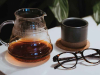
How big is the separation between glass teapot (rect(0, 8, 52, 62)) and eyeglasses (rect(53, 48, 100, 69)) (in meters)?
0.04

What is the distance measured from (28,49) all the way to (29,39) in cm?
4

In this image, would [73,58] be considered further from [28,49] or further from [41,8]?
[41,8]

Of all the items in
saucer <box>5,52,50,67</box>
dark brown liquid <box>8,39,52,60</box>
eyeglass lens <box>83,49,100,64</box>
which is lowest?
eyeglass lens <box>83,49,100,64</box>

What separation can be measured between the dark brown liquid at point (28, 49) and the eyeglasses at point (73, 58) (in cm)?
5

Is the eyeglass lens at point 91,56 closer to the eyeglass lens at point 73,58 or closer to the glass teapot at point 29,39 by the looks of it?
the eyeglass lens at point 73,58

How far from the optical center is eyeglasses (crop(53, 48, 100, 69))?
0.48 meters

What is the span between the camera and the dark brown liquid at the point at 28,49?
46 centimetres

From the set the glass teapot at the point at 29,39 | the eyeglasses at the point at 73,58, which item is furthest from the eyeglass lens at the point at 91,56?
the glass teapot at the point at 29,39

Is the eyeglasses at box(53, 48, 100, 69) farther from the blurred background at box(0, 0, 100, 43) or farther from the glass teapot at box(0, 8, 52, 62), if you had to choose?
the blurred background at box(0, 0, 100, 43)

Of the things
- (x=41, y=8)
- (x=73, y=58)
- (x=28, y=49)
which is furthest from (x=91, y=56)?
(x=41, y=8)

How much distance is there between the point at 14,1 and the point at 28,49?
528 millimetres

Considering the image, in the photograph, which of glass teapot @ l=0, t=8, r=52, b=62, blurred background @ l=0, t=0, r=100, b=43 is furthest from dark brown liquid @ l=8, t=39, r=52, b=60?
blurred background @ l=0, t=0, r=100, b=43

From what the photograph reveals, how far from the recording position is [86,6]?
985 millimetres

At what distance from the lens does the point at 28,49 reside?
1.53ft
